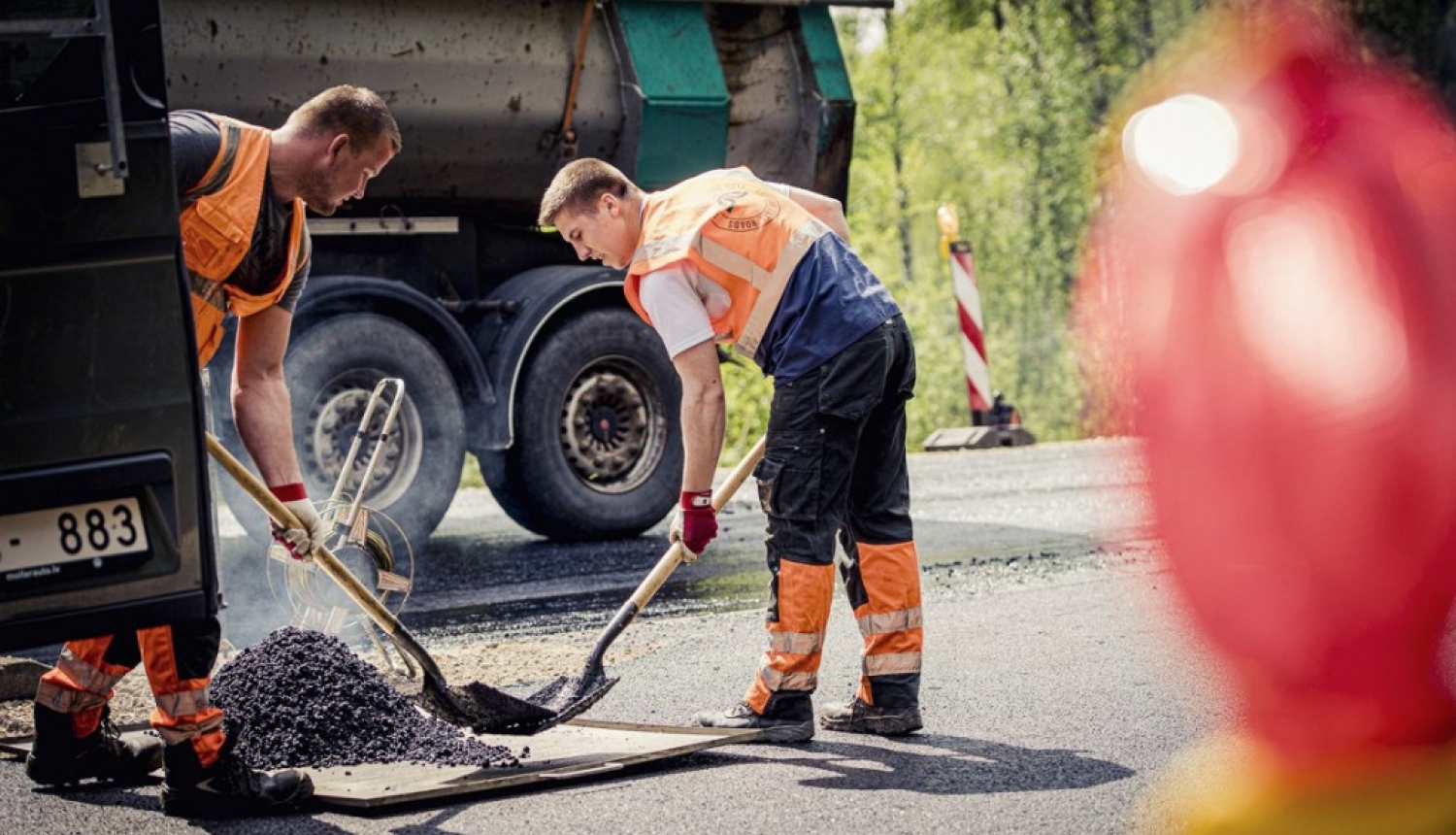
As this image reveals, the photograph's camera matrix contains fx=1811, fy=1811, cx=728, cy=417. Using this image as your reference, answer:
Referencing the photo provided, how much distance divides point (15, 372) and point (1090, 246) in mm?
2224

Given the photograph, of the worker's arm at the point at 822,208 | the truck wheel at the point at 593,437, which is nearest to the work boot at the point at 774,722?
the worker's arm at the point at 822,208

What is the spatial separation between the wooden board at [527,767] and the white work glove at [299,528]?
22.8 inches

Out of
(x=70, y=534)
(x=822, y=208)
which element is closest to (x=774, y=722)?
(x=822, y=208)

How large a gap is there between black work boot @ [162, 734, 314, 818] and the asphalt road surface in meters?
0.07

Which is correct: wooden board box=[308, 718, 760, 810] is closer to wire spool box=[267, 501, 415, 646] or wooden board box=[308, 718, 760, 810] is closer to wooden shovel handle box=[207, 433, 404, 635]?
wooden shovel handle box=[207, 433, 404, 635]

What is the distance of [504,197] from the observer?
9.01 meters

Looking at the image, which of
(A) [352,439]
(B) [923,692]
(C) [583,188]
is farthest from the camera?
(A) [352,439]

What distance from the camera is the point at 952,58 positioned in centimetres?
4519

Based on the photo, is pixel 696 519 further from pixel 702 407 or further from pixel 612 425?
pixel 612 425

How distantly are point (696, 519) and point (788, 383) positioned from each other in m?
0.43

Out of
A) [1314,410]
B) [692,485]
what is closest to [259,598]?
[692,485]

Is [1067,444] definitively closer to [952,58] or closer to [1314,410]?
[1314,410]

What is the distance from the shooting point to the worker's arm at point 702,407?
179 inches

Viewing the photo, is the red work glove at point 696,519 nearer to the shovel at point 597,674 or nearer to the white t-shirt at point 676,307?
the shovel at point 597,674
